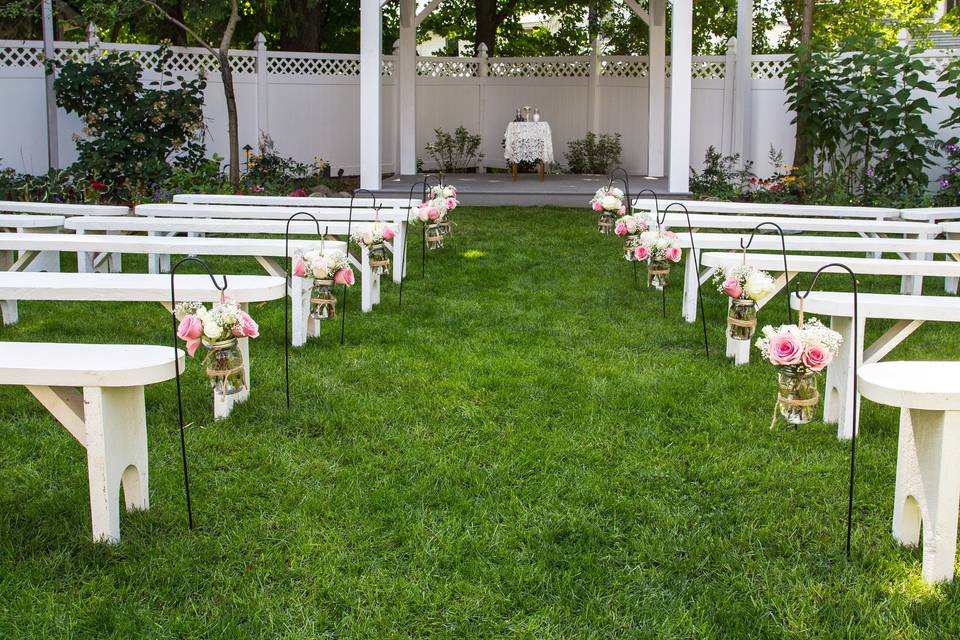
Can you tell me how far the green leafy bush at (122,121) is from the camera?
10938 millimetres

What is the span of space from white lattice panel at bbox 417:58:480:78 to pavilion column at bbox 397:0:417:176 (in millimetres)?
972

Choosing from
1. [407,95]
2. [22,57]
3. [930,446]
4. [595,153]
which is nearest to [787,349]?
[930,446]

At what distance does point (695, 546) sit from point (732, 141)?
1010 centimetres

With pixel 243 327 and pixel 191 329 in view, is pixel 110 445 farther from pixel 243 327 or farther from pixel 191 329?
pixel 243 327

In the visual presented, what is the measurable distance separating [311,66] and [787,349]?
11405mm

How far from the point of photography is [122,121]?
440 inches

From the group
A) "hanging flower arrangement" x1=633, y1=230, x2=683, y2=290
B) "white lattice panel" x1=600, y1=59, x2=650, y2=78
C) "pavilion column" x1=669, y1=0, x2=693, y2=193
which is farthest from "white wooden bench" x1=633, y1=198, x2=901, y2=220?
"white lattice panel" x1=600, y1=59, x2=650, y2=78

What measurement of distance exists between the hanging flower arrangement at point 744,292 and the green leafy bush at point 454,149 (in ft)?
34.7

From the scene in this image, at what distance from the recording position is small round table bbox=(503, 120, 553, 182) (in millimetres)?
13016

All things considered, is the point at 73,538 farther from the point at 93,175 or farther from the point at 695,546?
the point at 93,175

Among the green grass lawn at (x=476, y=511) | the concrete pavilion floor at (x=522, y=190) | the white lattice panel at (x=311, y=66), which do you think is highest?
the white lattice panel at (x=311, y=66)

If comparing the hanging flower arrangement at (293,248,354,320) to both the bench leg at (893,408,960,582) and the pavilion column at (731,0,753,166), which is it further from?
the pavilion column at (731,0,753,166)

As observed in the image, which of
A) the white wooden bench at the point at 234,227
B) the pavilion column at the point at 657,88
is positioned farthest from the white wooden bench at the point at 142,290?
the pavilion column at the point at 657,88

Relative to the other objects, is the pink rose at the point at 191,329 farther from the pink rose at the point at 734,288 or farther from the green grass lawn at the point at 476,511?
the pink rose at the point at 734,288
